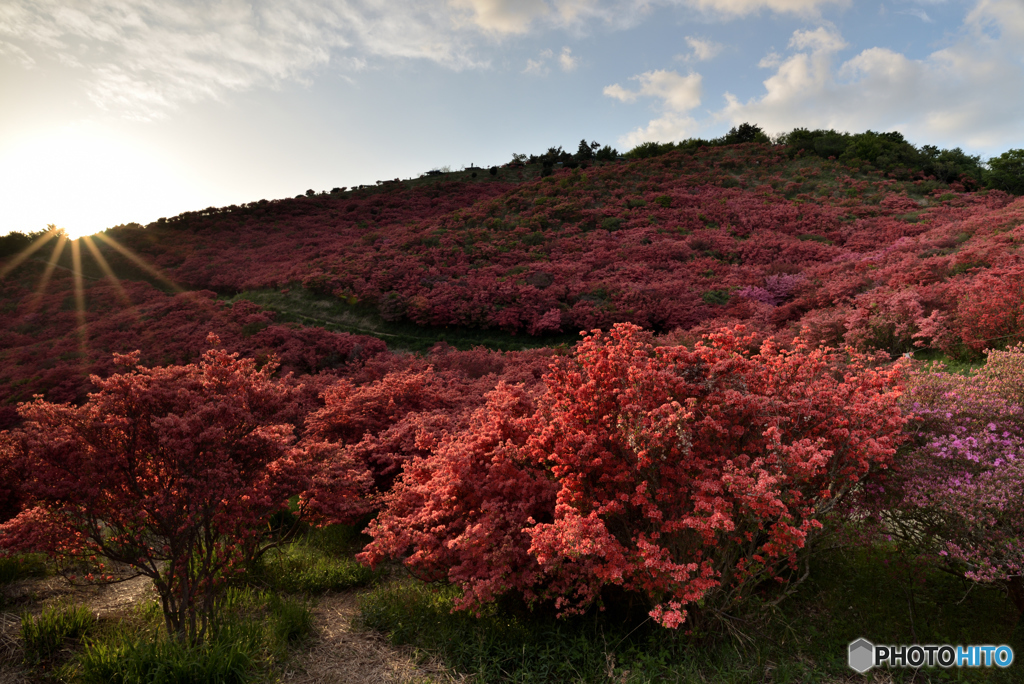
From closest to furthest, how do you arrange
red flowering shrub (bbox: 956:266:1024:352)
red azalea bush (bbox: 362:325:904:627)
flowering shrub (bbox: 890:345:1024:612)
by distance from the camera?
red azalea bush (bbox: 362:325:904:627) → flowering shrub (bbox: 890:345:1024:612) → red flowering shrub (bbox: 956:266:1024:352)

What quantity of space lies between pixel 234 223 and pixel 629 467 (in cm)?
3326

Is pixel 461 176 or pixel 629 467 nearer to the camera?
pixel 629 467

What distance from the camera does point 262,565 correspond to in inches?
278

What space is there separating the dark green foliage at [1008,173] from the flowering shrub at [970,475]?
30.3 meters

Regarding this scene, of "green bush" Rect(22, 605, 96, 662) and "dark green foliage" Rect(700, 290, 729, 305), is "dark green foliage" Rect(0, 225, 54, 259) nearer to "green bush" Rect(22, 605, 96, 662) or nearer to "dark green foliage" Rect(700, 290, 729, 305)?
"green bush" Rect(22, 605, 96, 662)

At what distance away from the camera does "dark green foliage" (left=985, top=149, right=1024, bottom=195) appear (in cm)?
2684

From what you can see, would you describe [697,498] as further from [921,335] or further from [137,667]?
[921,335]

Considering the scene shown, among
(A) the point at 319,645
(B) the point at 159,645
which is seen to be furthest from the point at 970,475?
(B) the point at 159,645

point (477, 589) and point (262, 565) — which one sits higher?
point (477, 589)

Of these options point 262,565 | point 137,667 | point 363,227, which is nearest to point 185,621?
point 137,667

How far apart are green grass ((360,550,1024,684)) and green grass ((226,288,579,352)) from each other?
10.4 m

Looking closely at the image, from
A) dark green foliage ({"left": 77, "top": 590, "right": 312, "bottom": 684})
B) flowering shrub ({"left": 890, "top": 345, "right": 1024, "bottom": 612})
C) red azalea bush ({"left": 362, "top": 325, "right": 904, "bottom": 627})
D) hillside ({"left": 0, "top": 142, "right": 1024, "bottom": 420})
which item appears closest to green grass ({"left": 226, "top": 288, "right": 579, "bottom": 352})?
hillside ({"left": 0, "top": 142, "right": 1024, "bottom": 420})

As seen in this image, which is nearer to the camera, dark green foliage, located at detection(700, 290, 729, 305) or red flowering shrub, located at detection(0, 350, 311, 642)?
red flowering shrub, located at detection(0, 350, 311, 642)

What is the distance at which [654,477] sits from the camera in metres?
4.61
